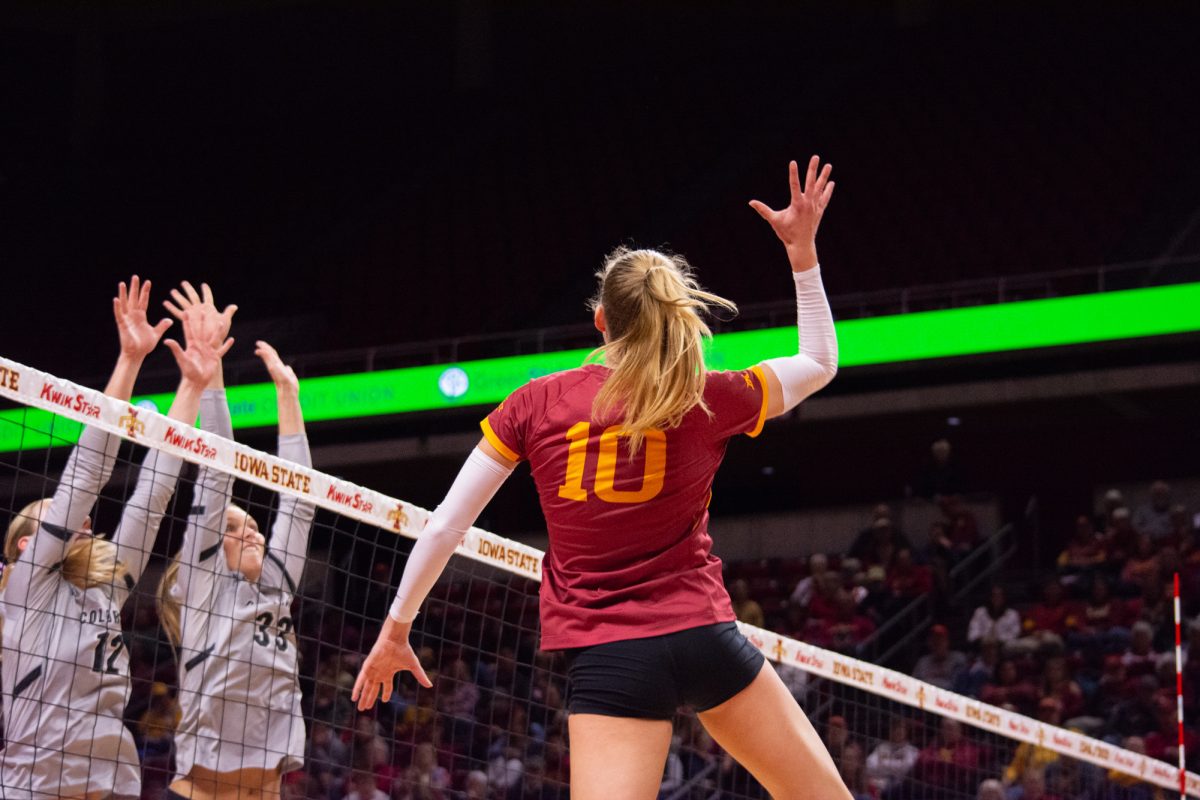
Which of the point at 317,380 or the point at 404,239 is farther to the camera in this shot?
the point at 404,239

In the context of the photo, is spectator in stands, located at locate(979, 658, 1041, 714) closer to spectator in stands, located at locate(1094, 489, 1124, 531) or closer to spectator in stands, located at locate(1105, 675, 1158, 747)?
spectator in stands, located at locate(1105, 675, 1158, 747)

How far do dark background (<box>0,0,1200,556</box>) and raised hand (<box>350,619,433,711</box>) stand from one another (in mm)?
13178

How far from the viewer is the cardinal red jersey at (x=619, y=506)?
2.91 meters

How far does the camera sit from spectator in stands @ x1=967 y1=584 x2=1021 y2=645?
46.0ft

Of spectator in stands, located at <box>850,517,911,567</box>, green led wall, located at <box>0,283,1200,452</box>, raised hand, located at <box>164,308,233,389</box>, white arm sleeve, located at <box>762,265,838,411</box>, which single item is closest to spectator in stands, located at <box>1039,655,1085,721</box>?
spectator in stands, located at <box>850,517,911,567</box>

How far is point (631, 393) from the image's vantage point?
2.89 meters

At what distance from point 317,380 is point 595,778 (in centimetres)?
1552

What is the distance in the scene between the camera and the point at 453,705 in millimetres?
12602

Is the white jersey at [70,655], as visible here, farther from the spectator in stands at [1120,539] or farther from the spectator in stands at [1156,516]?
the spectator in stands at [1156,516]

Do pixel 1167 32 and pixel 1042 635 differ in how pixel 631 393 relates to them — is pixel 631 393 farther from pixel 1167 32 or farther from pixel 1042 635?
pixel 1167 32

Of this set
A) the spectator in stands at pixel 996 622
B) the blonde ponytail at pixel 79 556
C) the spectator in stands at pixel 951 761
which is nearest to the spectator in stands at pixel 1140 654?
the spectator in stands at pixel 996 622

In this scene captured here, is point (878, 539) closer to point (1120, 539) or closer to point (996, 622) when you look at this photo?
point (996, 622)

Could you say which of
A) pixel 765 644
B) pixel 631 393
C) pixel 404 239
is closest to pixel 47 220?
pixel 404 239

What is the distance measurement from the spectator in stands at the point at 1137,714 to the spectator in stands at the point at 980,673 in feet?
4.24
